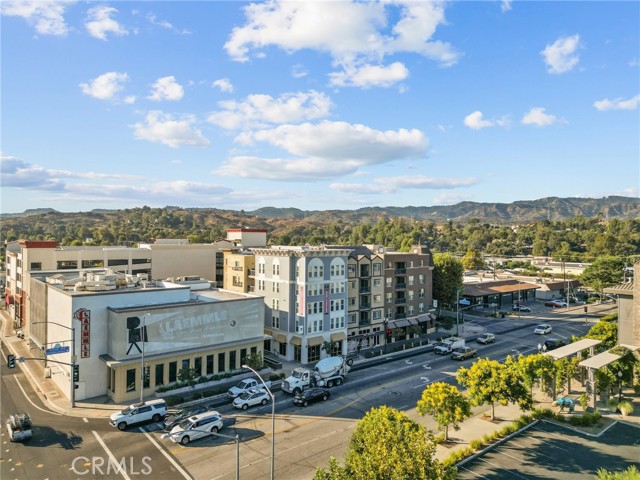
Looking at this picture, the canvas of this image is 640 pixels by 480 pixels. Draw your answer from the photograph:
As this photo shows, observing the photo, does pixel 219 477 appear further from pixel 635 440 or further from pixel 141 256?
pixel 141 256

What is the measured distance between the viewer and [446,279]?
8431 cm

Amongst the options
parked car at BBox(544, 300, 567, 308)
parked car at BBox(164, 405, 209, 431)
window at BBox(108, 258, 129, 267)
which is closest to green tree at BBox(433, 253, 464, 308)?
parked car at BBox(544, 300, 567, 308)

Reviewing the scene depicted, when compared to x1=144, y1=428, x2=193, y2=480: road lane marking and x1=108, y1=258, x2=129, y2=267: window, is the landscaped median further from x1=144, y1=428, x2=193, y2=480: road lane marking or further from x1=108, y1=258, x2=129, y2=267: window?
x1=108, y1=258, x2=129, y2=267: window

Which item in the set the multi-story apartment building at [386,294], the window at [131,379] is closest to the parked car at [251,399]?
the window at [131,379]

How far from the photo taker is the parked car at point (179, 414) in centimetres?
3657

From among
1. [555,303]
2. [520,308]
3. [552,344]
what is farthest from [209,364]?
[555,303]

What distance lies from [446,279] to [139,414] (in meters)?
63.2

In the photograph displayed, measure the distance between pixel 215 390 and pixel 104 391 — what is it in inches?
460

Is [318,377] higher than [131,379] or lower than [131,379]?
lower

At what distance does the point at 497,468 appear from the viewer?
30219 mm

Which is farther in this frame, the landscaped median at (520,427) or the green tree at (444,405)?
the green tree at (444,405)

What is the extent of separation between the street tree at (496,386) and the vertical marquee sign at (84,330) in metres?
38.2

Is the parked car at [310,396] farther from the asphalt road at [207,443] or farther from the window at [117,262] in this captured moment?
the window at [117,262]

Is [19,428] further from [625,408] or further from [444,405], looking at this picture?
[625,408]
